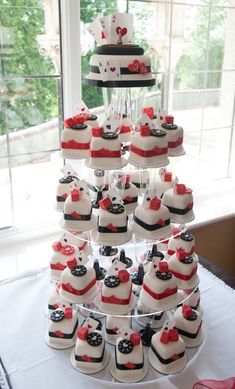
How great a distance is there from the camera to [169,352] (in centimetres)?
106

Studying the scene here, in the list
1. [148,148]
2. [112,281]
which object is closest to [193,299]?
[112,281]

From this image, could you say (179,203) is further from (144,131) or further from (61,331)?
(61,331)

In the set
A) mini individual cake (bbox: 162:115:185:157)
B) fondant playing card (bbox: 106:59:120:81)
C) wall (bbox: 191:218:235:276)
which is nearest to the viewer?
fondant playing card (bbox: 106:59:120:81)

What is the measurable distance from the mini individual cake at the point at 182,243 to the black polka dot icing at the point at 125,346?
0.32 meters

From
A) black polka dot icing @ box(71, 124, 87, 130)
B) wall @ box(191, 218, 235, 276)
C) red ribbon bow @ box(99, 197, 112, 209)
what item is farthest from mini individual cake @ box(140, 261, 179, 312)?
wall @ box(191, 218, 235, 276)

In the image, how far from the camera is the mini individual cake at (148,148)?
3.36ft

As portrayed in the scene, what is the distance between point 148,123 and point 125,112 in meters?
0.15

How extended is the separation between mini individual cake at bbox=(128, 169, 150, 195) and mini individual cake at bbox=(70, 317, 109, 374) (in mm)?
454

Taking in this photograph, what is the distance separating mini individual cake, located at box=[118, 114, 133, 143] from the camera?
3.84 ft

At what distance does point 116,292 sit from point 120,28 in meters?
0.70

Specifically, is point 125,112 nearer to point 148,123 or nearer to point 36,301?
point 148,123

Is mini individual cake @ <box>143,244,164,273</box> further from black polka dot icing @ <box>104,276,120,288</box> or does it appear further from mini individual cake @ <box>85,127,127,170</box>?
mini individual cake @ <box>85,127,127,170</box>

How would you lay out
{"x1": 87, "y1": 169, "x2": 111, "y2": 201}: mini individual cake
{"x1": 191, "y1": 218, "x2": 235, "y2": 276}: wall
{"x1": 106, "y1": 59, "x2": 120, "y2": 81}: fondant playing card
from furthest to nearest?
1. {"x1": 191, "y1": 218, "x2": 235, "y2": 276}: wall
2. {"x1": 87, "y1": 169, "x2": 111, "y2": 201}: mini individual cake
3. {"x1": 106, "y1": 59, "x2": 120, "y2": 81}: fondant playing card

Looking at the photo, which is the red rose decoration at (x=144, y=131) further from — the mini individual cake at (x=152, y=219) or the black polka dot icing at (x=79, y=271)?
the black polka dot icing at (x=79, y=271)
